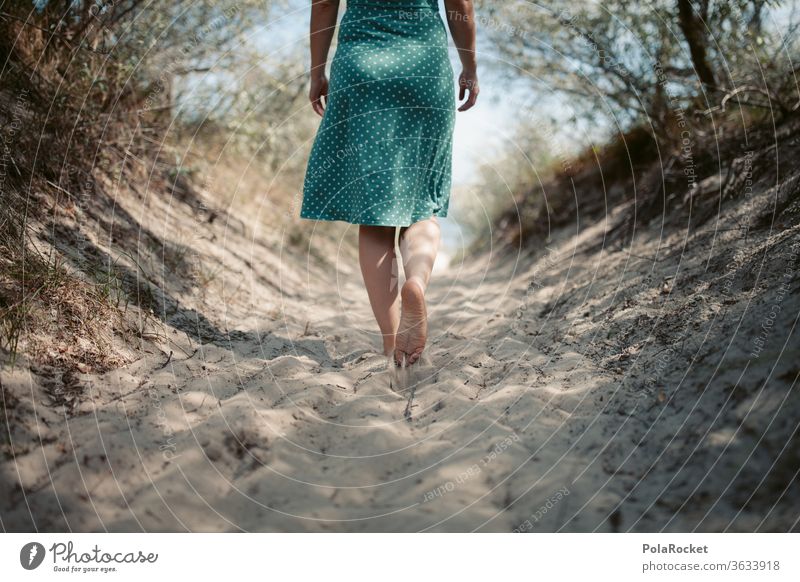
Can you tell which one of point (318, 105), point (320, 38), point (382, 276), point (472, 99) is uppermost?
point (320, 38)

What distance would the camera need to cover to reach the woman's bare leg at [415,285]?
2.25 m

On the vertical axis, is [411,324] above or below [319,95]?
below

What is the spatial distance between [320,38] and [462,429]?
1642mm

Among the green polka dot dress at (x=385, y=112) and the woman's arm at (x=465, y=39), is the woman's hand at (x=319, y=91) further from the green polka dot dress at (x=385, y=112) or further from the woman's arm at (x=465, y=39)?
the woman's arm at (x=465, y=39)

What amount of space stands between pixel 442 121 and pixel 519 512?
61.0 inches

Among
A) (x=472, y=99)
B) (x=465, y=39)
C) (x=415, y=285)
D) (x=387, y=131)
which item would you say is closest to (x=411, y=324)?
(x=415, y=285)

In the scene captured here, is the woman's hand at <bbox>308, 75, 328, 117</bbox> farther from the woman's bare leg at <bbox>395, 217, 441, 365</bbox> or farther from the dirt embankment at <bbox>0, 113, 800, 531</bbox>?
the dirt embankment at <bbox>0, 113, 800, 531</bbox>

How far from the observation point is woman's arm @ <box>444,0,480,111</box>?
8.08 feet

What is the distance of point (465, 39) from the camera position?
253 centimetres

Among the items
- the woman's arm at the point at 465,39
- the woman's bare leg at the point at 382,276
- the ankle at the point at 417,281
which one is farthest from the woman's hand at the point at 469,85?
the ankle at the point at 417,281

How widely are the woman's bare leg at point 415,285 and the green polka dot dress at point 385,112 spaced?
0.23ft

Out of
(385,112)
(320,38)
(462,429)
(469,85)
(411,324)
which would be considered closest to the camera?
(462,429)

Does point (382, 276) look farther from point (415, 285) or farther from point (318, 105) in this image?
point (318, 105)
